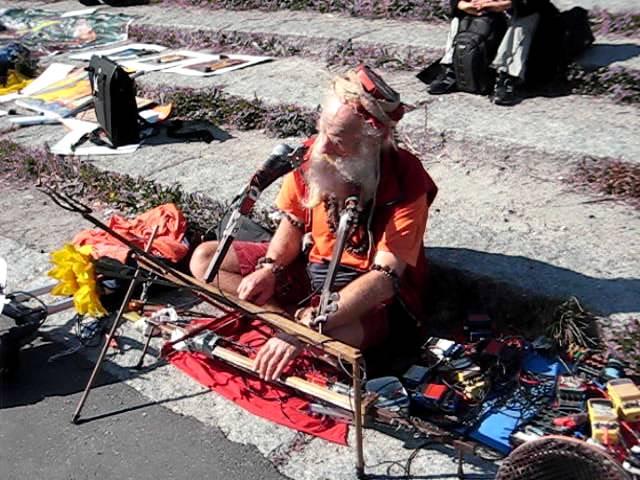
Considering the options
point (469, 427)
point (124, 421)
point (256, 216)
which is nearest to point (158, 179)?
point (256, 216)

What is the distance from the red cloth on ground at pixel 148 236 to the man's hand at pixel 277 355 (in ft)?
3.90

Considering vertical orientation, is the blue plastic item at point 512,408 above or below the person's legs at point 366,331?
below

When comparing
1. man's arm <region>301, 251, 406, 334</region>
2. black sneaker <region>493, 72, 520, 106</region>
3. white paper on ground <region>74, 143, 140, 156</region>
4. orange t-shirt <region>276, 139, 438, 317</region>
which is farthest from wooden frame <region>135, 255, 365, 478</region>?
white paper on ground <region>74, 143, 140, 156</region>

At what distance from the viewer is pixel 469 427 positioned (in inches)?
124

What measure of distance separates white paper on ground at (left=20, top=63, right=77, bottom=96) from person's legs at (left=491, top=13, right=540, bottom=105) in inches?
178

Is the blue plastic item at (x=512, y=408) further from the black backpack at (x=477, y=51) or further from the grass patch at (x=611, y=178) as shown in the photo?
the black backpack at (x=477, y=51)

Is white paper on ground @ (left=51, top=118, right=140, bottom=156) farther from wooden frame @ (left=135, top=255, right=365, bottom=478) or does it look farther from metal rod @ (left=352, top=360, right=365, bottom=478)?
metal rod @ (left=352, top=360, right=365, bottom=478)

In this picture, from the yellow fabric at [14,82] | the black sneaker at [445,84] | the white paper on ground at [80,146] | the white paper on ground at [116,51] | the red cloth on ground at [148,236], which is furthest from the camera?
the white paper on ground at [116,51]

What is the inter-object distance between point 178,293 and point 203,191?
0.88 metres

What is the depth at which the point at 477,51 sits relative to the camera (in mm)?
5559

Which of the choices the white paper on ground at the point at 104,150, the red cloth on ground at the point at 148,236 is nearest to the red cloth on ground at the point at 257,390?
the red cloth on ground at the point at 148,236

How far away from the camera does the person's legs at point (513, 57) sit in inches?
214

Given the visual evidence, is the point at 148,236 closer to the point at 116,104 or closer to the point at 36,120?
the point at 116,104

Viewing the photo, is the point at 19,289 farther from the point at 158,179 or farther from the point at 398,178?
the point at 398,178
